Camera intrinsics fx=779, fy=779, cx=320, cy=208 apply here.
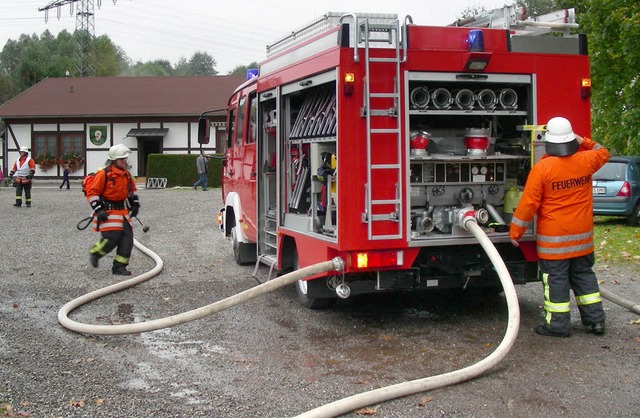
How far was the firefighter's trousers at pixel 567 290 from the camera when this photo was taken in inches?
246

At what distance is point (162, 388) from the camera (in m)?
5.13

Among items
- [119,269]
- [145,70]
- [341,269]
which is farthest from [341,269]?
[145,70]

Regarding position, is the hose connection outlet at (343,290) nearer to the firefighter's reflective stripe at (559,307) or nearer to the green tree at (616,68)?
the firefighter's reflective stripe at (559,307)

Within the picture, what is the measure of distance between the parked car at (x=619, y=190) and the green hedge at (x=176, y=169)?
1928cm

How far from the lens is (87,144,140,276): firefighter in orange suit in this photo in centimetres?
892

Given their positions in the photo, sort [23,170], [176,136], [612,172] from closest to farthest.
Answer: [612,172] → [23,170] → [176,136]

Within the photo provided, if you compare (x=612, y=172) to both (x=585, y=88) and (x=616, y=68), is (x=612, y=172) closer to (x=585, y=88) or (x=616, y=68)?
(x=616, y=68)

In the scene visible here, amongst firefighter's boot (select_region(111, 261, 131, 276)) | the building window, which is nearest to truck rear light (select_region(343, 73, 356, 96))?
firefighter's boot (select_region(111, 261, 131, 276))

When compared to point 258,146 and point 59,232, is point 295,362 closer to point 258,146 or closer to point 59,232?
point 258,146

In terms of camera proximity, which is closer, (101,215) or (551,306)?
(551,306)

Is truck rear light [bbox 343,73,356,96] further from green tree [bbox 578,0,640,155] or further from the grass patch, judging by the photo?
green tree [bbox 578,0,640,155]

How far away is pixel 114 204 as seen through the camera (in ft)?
29.9

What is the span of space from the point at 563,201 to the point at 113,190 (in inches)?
204

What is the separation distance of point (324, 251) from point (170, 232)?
8.68 m
